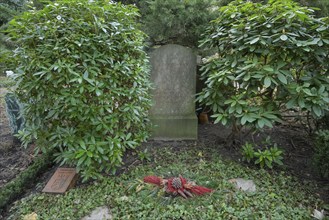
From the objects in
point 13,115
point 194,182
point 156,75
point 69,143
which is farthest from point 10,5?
point 194,182

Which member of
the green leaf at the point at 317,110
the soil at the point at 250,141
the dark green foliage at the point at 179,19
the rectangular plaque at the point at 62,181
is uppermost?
the dark green foliage at the point at 179,19

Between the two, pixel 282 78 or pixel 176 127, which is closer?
pixel 282 78

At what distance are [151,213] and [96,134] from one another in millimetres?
805

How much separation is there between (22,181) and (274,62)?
260 cm

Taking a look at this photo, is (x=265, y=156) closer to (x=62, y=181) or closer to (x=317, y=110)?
(x=317, y=110)

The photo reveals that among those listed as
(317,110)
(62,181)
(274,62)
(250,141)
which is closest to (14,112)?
(62,181)

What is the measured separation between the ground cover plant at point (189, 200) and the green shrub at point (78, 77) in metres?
0.24

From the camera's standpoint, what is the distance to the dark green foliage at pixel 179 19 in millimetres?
3410

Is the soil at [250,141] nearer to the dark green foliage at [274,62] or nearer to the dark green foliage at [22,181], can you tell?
the dark green foliage at [22,181]

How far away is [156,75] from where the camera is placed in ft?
10.5

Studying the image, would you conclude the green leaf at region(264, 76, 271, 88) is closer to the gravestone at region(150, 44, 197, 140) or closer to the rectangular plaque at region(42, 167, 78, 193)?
the gravestone at region(150, 44, 197, 140)

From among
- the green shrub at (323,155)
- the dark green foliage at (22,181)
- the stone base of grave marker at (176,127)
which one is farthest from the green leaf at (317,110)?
the dark green foliage at (22,181)

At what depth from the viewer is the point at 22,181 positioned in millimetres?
2346

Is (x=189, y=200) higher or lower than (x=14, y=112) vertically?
lower
